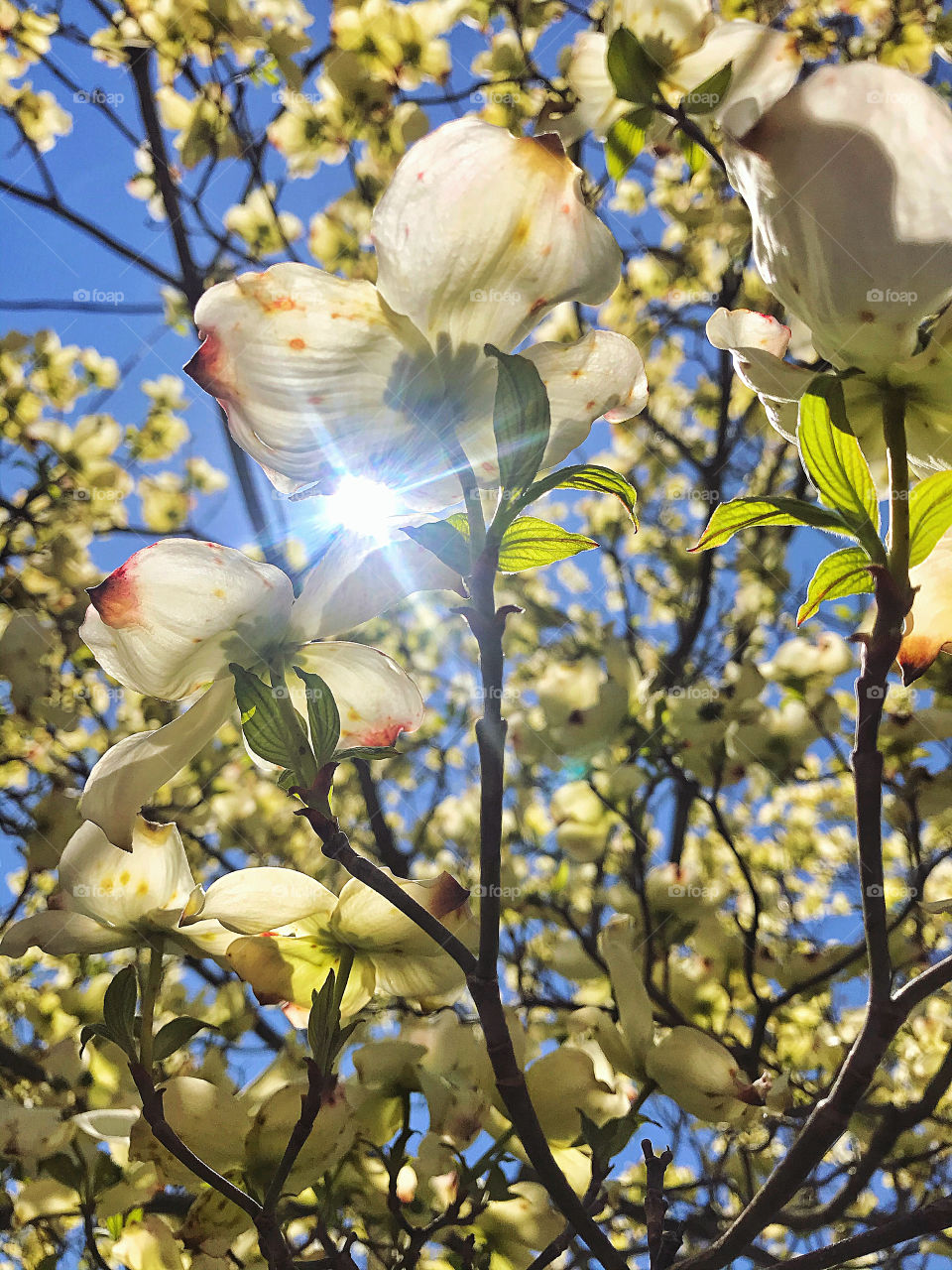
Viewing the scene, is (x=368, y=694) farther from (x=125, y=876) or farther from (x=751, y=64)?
(x=751, y=64)

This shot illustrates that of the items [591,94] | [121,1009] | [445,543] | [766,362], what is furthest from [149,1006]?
[591,94]

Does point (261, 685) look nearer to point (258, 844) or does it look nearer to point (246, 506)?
point (246, 506)

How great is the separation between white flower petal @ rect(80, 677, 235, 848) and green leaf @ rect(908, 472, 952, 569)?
0.79 feet

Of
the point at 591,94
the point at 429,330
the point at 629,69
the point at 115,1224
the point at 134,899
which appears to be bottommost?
the point at 115,1224

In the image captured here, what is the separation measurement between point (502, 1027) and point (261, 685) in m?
0.14

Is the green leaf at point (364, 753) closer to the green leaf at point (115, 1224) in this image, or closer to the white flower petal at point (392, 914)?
the white flower petal at point (392, 914)

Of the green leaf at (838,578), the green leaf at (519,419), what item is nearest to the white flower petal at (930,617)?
the green leaf at (838,578)

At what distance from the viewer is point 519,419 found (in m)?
0.28

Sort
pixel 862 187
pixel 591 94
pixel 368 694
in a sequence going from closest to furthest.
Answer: pixel 862 187 < pixel 368 694 < pixel 591 94

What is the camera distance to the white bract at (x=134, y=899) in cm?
39

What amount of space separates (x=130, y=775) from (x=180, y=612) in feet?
0.19

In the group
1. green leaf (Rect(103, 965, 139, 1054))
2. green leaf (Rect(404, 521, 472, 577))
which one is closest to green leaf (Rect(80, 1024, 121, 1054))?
green leaf (Rect(103, 965, 139, 1054))

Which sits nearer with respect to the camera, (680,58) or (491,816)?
(491,816)

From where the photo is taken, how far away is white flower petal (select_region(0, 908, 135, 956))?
1.35 ft
